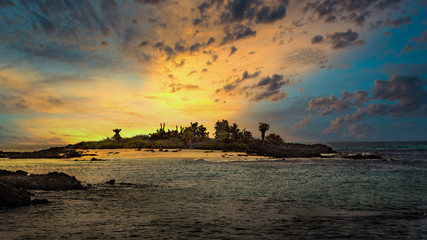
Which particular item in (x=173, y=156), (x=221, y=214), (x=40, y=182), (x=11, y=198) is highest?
(x=173, y=156)

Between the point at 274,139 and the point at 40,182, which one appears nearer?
the point at 40,182

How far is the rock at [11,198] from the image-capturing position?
23.0 meters

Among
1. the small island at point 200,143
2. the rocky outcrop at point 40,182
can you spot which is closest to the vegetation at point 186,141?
the small island at point 200,143

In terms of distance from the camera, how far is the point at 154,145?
16362cm

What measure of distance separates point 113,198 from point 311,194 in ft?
62.6

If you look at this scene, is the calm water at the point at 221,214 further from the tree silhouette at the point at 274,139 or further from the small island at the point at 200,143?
the tree silhouette at the point at 274,139

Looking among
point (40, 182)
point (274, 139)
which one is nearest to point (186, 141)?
point (274, 139)

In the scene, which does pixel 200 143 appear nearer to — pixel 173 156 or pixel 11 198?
pixel 173 156

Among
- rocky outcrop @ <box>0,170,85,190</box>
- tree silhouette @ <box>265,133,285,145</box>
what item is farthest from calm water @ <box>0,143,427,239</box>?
tree silhouette @ <box>265,133,285,145</box>

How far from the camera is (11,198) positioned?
23.2 meters

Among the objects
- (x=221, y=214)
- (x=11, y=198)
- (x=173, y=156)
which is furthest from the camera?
(x=173, y=156)

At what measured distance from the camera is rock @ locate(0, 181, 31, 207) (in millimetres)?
23000

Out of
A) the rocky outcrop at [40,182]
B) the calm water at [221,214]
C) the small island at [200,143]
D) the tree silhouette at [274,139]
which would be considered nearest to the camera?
the calm water at [221,214]

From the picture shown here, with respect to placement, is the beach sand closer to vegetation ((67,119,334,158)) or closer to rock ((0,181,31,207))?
vegetation ((67,119,334,158))
